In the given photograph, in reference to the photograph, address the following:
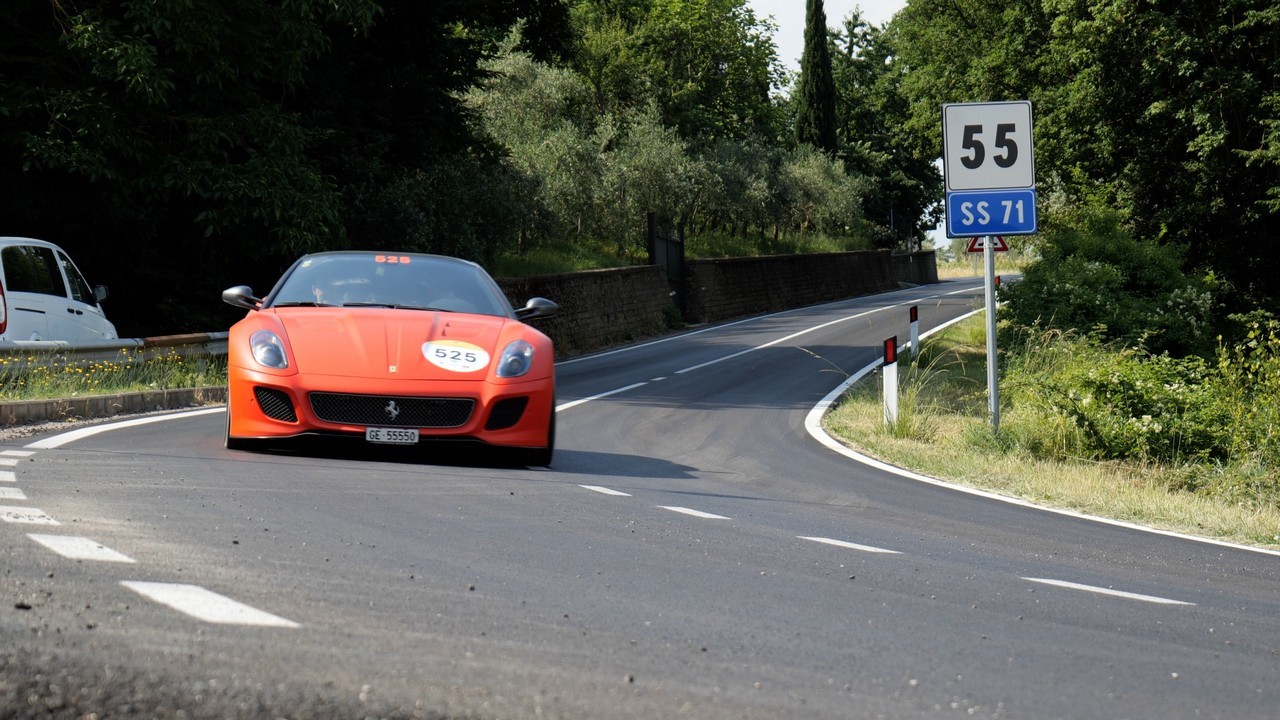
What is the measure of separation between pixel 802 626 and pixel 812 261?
5196cm

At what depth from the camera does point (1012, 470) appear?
12.6m

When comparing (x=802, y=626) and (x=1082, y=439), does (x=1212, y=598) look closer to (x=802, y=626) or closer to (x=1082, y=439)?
(x=802, y=626)

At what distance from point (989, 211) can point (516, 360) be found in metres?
5.74

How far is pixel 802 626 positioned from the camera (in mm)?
5207

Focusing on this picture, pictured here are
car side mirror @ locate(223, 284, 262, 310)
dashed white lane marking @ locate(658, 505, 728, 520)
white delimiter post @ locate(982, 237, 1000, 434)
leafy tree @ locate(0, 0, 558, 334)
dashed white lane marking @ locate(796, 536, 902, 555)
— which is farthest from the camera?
leafy tree @ locate(0, 0, 558, 334)

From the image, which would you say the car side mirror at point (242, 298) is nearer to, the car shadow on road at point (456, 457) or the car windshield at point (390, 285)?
the car windshield at point (390, 285)

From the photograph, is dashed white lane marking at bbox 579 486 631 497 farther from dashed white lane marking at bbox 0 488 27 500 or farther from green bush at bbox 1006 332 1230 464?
green bush at bbox 1006 332 1230 464

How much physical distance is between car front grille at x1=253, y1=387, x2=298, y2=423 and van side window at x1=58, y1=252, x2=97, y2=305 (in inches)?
341

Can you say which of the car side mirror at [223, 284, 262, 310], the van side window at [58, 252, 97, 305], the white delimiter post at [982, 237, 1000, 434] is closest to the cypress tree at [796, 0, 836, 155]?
A: the van side window at [58, 252, 97, 305]

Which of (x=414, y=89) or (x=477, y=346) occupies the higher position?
(x=414, y=89)

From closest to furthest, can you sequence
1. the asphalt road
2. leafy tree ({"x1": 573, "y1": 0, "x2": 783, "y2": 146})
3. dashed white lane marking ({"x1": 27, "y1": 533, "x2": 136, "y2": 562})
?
the asphalt road
dashed white lane marking ({"x1": 27, "y1": 533, "x2": 136, "y2": 562})
leafy tree ({"x1": 573, "y1": 0, "x2": 783, "y2": 146})

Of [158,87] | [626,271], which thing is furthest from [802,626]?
[626,271]

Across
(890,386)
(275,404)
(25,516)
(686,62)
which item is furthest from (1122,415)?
(686,62)

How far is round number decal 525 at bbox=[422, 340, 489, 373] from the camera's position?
9.59 m
